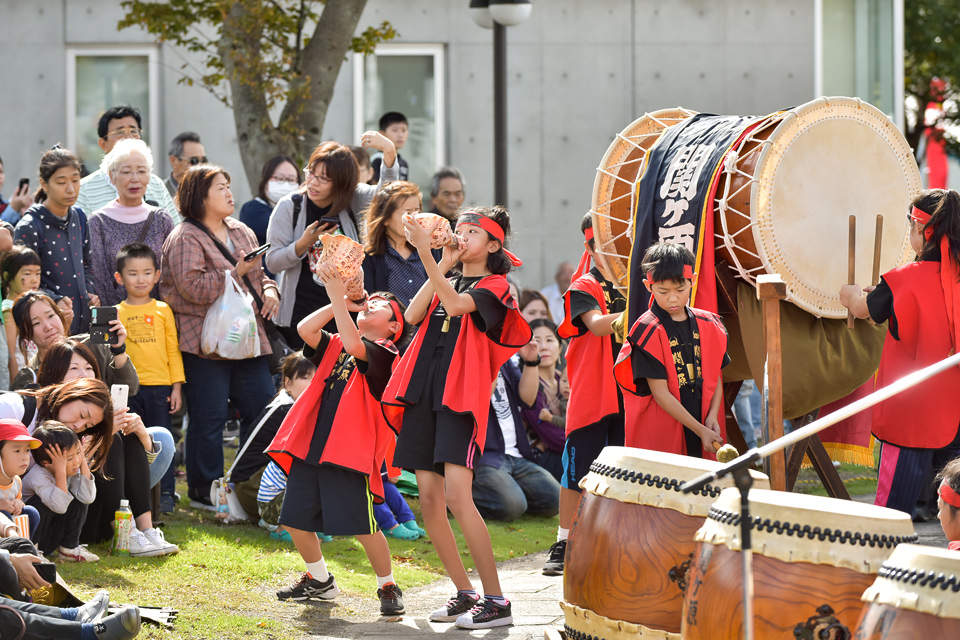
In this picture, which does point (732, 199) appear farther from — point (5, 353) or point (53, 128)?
point (53, 128)

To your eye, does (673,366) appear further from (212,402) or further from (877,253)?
(212,402)

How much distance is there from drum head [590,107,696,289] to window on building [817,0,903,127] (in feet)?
25.7

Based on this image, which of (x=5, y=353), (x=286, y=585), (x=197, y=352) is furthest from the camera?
(x=197, y=352)

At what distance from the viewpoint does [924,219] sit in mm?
4863

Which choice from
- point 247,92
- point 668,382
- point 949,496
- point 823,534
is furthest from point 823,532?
point 247,92

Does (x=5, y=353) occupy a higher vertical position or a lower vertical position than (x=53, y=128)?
lower

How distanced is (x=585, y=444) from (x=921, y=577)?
114 inches

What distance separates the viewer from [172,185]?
811 cm

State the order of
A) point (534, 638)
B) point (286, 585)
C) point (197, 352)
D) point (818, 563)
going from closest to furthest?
point (818, 563), point (534, 638), point (286, 585), point (197, 352)

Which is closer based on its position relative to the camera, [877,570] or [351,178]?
[877,570]

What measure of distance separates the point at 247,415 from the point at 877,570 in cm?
424

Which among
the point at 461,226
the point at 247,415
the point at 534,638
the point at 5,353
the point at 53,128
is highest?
the point at 53,128

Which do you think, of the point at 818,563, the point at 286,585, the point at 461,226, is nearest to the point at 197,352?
the point at 286,585

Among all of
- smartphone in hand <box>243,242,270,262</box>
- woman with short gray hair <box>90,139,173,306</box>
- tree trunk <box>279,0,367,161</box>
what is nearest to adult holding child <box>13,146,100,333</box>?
woman with short gray hair <box>90,139,173,306</box>
